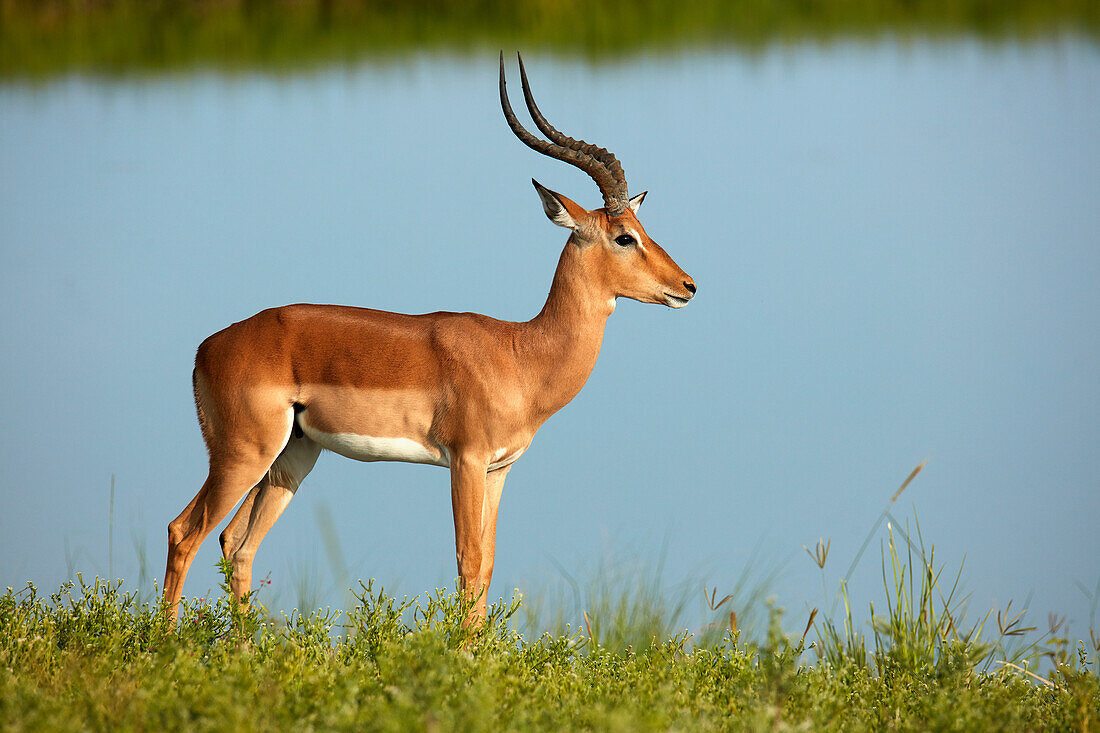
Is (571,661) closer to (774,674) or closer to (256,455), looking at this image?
(774,674)

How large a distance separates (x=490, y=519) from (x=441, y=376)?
0.76m

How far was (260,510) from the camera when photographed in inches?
223

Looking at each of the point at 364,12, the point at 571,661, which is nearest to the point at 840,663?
the point at 571,661

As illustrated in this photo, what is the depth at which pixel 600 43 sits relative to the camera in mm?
9875

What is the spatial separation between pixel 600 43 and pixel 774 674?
6823mm

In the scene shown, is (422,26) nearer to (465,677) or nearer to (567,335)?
(567,335)

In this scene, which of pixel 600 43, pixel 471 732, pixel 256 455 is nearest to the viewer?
pixel 471 732

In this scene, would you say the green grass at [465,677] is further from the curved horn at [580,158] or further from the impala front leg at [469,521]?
the curved horn at [580,158]

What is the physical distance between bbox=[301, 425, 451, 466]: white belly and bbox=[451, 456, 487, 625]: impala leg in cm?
19

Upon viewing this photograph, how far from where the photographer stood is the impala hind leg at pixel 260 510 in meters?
5.65

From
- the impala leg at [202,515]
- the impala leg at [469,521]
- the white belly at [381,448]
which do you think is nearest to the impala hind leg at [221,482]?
the impala leg at [202,515]

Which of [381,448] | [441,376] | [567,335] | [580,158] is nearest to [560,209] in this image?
[580,158]

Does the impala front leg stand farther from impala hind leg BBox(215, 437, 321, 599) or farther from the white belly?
impala hind leg BBox(215, 437, 321, 599)

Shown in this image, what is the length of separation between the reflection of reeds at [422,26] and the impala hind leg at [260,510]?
517cm
